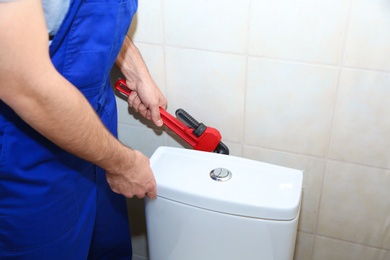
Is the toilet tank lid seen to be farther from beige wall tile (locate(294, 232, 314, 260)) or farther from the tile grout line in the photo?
beige wall tile (locate(294, 232, 314, 260))

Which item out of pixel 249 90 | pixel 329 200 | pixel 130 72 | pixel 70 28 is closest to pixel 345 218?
pixel 329 200

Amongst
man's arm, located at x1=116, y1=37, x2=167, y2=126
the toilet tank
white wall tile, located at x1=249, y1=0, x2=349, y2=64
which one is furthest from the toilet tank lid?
white wall tile, located at x1=249, y1=0, x2=349, y2=64

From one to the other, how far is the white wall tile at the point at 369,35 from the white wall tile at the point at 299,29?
0.8 inches

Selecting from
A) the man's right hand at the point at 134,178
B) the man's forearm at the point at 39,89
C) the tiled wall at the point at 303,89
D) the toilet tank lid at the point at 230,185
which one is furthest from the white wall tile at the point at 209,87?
the man's forearm at the point at 39,89

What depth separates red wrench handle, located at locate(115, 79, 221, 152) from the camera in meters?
0.98

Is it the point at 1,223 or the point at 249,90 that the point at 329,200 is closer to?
the point at 249,90

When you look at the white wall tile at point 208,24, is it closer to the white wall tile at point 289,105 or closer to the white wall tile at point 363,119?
the white wall tile at point 289,105

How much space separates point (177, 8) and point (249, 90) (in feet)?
0.76

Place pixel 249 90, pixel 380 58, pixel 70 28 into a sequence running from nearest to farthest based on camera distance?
1. pixel 70 28
2. pixel 380 58
3. pixel 249 90

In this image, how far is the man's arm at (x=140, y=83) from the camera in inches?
38.2

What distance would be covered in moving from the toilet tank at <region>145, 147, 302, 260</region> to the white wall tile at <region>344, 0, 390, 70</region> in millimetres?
→ 255

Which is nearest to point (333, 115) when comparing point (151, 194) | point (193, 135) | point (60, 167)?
point (193, 135)

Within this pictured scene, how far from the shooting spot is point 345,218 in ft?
3.40

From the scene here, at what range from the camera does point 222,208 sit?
830mm
